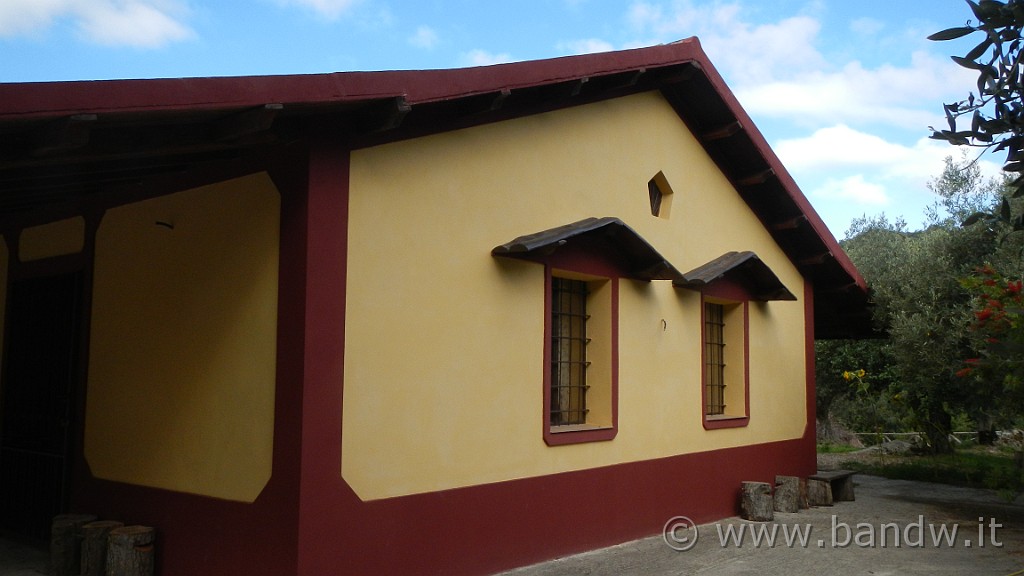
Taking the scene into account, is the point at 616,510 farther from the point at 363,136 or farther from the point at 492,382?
the point at 363,136

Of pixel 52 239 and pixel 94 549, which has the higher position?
pixel 52 239

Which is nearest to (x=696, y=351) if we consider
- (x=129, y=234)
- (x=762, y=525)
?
(x=762, y=525)

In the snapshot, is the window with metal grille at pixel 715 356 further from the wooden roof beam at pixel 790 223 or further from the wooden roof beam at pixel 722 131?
the wooden roof beam at pixel 722 131

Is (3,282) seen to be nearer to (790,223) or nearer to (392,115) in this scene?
(392,115)

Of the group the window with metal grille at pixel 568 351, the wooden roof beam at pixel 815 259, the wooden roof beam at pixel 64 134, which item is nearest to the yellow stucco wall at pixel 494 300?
the window with metal grille at pixel 568 351

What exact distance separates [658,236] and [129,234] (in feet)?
17.7

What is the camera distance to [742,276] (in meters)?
11.0

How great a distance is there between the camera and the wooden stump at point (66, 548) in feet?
21.9

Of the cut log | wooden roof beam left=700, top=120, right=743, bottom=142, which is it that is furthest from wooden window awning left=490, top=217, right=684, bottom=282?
the cut log

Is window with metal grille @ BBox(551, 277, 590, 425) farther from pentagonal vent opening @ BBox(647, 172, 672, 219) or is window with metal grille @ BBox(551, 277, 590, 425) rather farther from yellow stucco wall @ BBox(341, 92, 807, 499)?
pentagonal vent opening @ BBox(647, 172, 672, 219)

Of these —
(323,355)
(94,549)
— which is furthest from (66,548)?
Result: (323,355)

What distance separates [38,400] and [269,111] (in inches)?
191

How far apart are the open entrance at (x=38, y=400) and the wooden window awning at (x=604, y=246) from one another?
13.4 ft

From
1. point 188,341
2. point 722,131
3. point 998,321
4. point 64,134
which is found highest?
point 722,131
